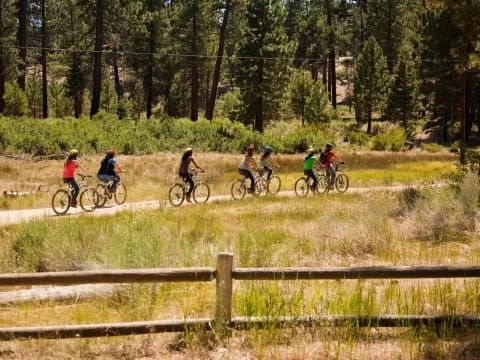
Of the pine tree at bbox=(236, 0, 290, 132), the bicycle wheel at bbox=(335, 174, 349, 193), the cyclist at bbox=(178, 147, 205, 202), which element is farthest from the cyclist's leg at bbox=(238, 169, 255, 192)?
the pine tree at bbox=(236, 0, 290, 132)

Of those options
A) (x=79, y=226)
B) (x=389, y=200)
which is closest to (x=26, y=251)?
(x=79, y=226)

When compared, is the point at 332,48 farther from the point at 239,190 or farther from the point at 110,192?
the point at 110,192

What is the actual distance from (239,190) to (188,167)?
2.32 m

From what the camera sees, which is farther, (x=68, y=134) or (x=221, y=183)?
(x=68, y=134)

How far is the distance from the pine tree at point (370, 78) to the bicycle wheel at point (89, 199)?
38.6 metres

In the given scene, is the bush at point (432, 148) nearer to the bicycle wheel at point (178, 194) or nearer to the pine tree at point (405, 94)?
the pine tree at point (405, 94)

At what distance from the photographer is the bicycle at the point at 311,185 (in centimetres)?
1980

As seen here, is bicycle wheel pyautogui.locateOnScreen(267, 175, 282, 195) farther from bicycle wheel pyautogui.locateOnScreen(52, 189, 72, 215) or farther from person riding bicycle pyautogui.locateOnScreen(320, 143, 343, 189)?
bicycle wheel pyautogui.locateOnScreen(52, 189, 72, 215)

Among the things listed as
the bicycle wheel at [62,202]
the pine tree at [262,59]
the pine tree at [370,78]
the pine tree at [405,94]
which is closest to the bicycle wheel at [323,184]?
the bicycle wheel at [62,202]

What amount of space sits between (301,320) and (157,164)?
70.5 ft

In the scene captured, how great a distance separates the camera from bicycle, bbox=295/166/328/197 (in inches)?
779

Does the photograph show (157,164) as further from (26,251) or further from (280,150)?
(26,251)

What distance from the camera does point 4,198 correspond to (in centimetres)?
1683

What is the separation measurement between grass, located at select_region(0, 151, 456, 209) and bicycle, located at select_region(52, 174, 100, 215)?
1.57 meters
